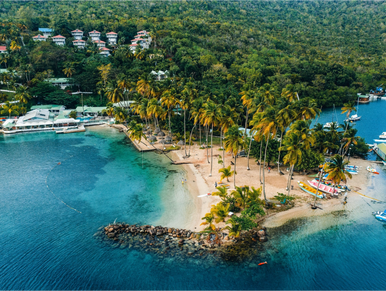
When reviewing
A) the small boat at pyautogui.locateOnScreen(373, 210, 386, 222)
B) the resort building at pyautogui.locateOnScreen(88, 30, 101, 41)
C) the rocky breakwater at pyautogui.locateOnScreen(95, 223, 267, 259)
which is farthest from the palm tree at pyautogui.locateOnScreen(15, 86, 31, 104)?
the small boat at pyautogui.locateOnScreen(373, 210, 386, 222)

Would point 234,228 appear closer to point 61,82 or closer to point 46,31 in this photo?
point 61,82

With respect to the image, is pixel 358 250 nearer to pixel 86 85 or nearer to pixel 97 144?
pixel 97 144

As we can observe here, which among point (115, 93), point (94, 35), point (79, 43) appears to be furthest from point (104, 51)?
point (115, 93)

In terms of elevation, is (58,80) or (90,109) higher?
(58,80)

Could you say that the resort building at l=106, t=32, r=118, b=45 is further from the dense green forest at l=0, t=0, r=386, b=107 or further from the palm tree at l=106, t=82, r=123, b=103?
the palm tree at l=106, t=82, r=123, b=103

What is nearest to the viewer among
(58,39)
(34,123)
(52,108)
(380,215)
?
(380,215)

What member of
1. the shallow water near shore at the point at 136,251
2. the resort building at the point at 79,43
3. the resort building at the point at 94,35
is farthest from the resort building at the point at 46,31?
the shallow water near shore at the point at 136,251
